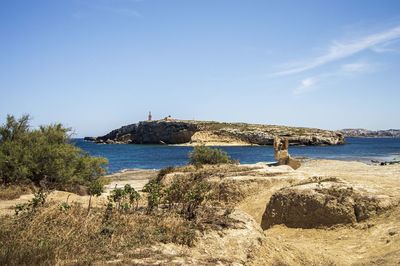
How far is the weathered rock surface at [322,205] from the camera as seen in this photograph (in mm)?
14148

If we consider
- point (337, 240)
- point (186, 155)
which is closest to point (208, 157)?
point (337, 240)

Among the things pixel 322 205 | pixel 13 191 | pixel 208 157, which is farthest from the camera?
pixel 208 157

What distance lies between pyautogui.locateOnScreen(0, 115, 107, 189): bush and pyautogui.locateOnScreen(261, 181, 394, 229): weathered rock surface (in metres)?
12.0

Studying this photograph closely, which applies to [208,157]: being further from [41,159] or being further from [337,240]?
[337,240]

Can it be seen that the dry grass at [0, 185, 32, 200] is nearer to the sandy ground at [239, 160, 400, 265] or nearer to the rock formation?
the sandy ground at [239, 160, 400, 265]

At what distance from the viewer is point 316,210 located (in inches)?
586

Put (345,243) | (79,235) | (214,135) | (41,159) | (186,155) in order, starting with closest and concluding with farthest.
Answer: (79,235) → (345,243) → (41,159) → (186,155) → (214,135)

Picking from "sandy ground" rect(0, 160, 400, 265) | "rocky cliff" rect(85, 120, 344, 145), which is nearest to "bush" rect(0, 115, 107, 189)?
"sandy ground" rect(0, 160, 400, 265)

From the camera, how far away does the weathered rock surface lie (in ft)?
46.4

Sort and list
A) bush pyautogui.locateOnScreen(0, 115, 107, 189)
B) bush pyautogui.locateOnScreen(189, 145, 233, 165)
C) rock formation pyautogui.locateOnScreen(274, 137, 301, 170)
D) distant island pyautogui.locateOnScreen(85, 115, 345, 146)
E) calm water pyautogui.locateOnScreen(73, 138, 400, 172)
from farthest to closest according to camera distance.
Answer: distant island pyautogui.locateOnScreen(85, 115, 345, 146)
calm water pyautogui.locateOnScreen(73, 138, 400, 172)
bush pyautogui.locateOnScreen(189, 145, 233, 165)
rock formation pyautogui.locateOnScreen(274, 137, 301, 170)
bush pyautogui.locateOnScreen(0, 115, 107, 189)

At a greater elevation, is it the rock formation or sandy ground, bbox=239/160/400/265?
the rock formation

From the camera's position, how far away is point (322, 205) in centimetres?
1482

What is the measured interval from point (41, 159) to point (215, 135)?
104509mm

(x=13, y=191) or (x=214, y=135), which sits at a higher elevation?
(x=214, y=135)
